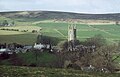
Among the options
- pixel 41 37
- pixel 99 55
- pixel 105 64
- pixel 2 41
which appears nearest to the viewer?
pixel 105 64

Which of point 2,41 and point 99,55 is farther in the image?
point 2,41

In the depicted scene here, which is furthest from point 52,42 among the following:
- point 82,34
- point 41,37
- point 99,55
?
point 99,55

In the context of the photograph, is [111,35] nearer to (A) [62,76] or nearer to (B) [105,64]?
(B) [105,64]

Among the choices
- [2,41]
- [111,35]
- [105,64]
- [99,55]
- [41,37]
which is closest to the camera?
[105,64]

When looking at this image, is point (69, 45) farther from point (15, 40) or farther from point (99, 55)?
point (99, 55)

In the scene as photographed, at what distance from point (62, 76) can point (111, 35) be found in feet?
484

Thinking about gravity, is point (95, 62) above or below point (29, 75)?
below

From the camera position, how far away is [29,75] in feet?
74.4

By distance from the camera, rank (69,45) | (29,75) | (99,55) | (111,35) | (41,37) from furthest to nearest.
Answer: (111,35) < (41,37) < (69,45) < (99,55) < (29,75)

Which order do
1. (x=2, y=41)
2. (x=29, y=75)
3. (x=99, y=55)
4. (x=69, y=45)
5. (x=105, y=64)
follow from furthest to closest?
(x=2, y=41) → (x=69, y=45) → (x=99, y=55) → (x=105, y=64) → (x=29, y=75)

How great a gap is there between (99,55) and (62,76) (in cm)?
4612

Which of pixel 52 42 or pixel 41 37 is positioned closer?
pixel 52 42

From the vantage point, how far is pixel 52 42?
5458 inches

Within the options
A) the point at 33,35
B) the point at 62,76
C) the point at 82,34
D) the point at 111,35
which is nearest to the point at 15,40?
the point at 33,35
